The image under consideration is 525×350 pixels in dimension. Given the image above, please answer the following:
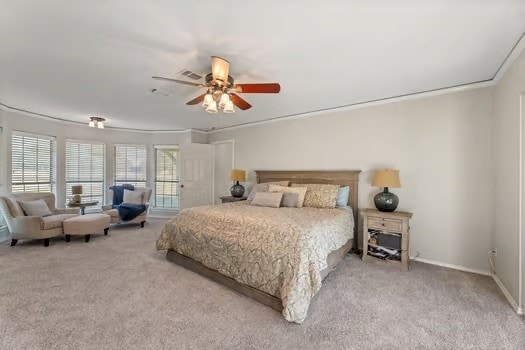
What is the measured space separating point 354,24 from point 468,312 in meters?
2.73

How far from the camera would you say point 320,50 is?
2.26 metres

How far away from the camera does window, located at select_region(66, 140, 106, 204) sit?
5559 millimetres

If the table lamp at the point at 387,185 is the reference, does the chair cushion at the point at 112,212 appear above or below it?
below

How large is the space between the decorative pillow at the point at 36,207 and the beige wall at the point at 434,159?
5.21 metres

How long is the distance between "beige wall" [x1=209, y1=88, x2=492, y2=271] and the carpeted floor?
1.45 feet

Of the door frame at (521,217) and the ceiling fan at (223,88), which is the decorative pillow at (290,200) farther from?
the door frame at (521,217)

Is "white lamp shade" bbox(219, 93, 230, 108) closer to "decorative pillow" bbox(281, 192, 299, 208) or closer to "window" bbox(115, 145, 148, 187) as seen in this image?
"decorative pillow" bbox(281, 192, 299, 208)

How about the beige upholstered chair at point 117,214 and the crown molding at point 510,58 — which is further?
the beige upholstered chair at point 117,214

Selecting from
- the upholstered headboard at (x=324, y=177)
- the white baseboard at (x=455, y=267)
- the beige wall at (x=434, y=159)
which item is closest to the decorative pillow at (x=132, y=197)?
the upholstered headboard at (x=324, y=177)

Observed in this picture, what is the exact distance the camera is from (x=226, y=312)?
2109 millimetres

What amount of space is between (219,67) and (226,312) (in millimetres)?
2241

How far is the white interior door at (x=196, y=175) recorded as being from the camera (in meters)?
5.91

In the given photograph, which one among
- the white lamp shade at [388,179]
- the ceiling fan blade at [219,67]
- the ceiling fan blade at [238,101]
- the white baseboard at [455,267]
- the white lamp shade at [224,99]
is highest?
the ceiling fan blade at [219,67]

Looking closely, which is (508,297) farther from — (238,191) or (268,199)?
(238,191)
